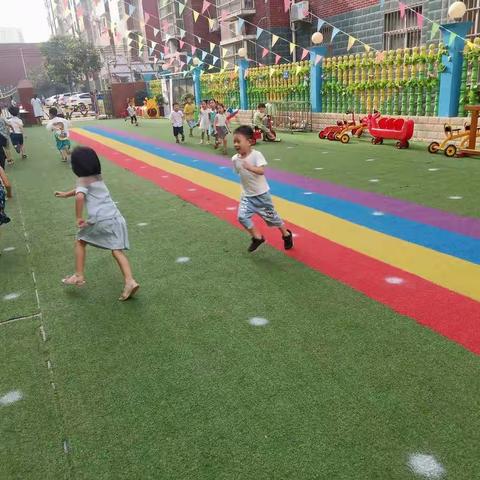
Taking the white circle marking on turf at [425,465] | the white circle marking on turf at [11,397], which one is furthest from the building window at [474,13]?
the white circle marking on turf at [11,397]

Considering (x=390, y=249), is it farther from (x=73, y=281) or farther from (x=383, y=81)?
(x=383, y=81)

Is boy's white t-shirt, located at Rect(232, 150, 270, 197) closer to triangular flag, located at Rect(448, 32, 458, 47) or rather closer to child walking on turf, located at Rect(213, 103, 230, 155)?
child walking on turf, located at Rect(213, 103, 230, 155)

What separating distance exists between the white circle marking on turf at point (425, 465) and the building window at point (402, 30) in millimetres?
17413

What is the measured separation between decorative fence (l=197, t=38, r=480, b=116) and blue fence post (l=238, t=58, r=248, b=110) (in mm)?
2063

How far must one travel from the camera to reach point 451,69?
1182 centimetres

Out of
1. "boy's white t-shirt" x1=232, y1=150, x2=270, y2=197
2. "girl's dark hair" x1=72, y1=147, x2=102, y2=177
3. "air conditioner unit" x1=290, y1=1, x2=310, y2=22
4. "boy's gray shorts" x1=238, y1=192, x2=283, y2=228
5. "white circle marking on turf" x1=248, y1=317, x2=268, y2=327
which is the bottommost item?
"white circle marking on turf" x1=248, y1=317, x2=268, y2=327

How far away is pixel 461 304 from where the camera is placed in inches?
151

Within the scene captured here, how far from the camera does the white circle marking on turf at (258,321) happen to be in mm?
3721

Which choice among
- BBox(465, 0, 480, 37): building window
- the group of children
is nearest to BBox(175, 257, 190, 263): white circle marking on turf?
the group of children

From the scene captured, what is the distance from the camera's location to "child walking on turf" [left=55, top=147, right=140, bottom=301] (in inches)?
159

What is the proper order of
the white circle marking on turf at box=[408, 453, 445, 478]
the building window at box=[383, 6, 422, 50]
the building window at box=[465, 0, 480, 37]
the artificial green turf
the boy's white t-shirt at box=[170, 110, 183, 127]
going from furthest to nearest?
the building window at box=[383, 6, 422, 50], the boy's white t-shirt at box=[170, 110, 183, 127], the building window at box=[465, 0, 480, 37], the artificial green turf, the white circle marking on turf at box=[408, 453, 445, 478]

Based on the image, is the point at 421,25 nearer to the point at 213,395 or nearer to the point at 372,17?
the point at 372,17

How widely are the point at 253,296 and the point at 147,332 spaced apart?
102cm

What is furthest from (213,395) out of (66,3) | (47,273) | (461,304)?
(66,3)
